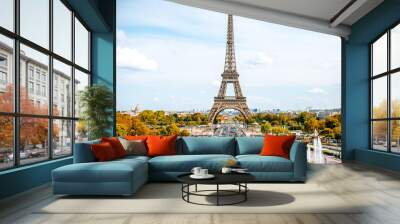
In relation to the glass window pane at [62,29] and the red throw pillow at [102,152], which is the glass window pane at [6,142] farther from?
the glass window pane at [62,29]

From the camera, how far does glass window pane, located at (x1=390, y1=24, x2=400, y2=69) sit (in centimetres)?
736

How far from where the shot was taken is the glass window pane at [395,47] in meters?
7.36

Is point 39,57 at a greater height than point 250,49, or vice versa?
point 250,49

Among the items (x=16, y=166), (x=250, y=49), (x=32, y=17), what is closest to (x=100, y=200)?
(x=16, y=166)

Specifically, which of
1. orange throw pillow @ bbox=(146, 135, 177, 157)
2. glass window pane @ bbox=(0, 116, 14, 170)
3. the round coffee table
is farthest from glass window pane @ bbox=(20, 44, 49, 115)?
the round coffee table

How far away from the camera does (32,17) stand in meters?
5.26

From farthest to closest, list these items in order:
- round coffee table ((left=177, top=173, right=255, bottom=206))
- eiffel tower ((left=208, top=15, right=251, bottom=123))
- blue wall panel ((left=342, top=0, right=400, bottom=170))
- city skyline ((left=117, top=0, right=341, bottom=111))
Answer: eiffel tower ((left=208, top=15, right=251, bottom=123))
city skyline ((left=117, top=0, right=341, bottom=111))
blue wall panel ((left=342, top=0, right=400, bottom=170))
round coffee table ((left=177, top=173, right=255, bottom=206))

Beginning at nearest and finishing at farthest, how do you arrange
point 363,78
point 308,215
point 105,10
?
point 308,215 → point 105,10 → point 363,78

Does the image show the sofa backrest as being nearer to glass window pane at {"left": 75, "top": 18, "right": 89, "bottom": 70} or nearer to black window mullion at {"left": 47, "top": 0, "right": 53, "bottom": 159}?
black window mullion at {"left": 47, "top": 0, "right": 53, "bottom": 159}

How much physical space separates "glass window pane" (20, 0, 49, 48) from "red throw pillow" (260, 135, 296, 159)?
11.9ft

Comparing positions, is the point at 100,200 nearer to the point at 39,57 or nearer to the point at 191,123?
the point at 39,57

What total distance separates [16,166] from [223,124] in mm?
7287

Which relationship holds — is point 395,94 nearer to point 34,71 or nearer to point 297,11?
point 297,11

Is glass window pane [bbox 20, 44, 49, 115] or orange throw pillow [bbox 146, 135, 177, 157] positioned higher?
glass window pane [bbox 20, 44, 49, 115]
